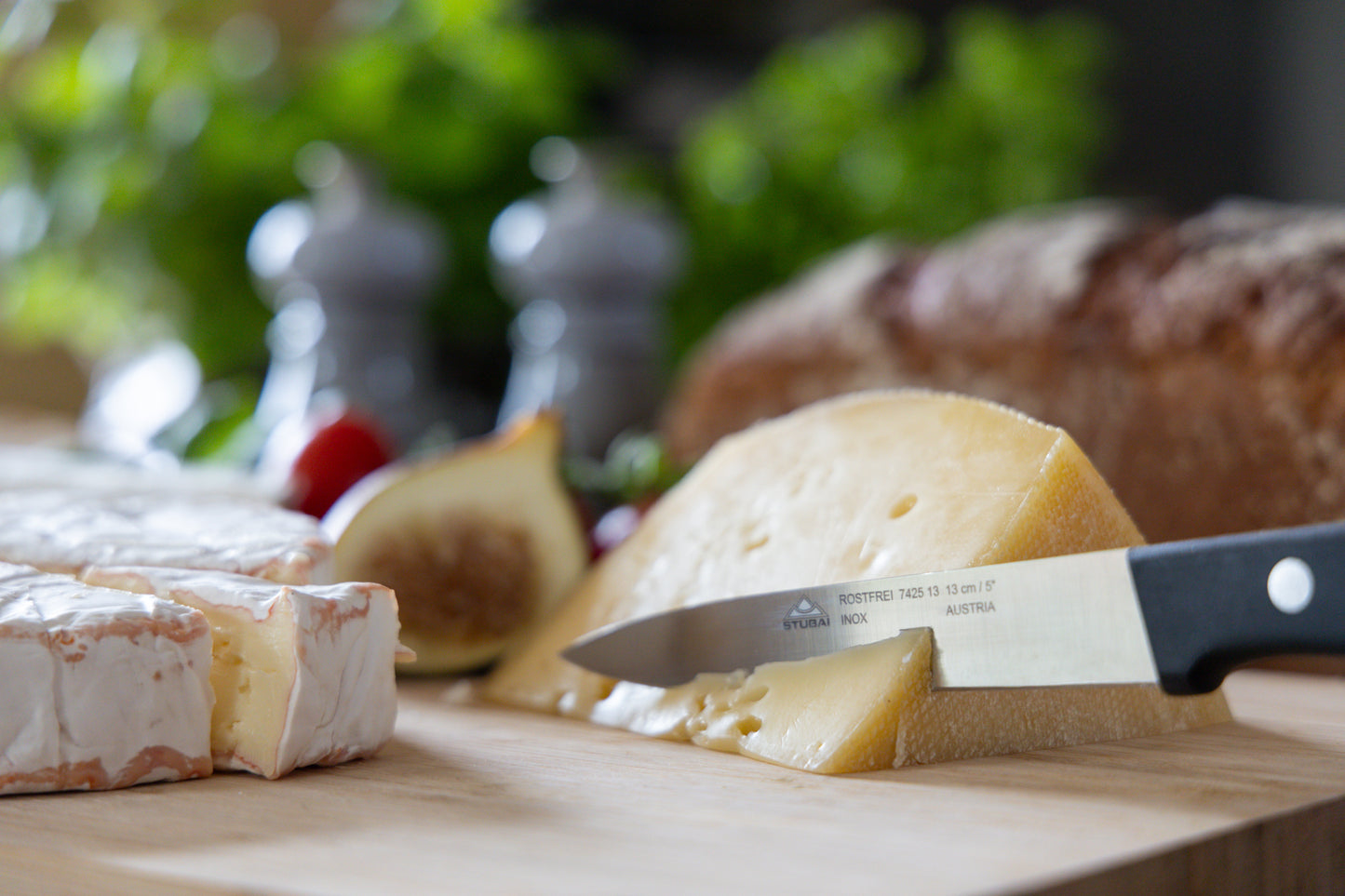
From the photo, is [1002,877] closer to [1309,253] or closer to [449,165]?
[1309,253]

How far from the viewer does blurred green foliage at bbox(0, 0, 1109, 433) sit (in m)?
2.79

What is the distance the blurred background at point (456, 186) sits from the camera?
2428 mm

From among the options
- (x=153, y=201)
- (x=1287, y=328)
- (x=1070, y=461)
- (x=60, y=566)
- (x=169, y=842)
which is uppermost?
(x=153, y=201)

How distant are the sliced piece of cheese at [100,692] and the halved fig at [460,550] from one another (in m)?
0.49

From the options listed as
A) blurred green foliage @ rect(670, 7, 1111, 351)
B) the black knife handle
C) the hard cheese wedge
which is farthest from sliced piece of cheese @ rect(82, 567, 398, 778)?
blurred green foliage @ rect(670, 7, 1111, 351)

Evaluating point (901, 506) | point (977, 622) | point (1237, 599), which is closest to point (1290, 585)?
point (1237, 599)

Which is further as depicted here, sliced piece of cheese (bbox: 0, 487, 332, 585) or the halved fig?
the halved fig

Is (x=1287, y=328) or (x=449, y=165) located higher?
(x=449, y=165)

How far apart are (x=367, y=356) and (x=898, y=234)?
1.22 metres

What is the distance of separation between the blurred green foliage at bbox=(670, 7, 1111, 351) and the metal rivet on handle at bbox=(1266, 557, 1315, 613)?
2128 mm

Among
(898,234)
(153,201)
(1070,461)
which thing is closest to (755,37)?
(898,234)

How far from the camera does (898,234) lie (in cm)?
296

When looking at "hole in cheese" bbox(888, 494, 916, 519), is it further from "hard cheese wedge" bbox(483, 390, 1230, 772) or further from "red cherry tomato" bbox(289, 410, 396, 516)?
"red cherry tomato" bbox(289, 410, 396, 516)

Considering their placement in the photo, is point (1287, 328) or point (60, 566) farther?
point (1287, 328)
